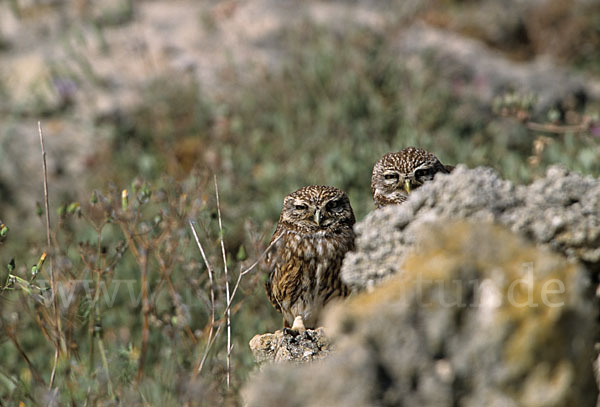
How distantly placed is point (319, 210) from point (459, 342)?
1.66 metres

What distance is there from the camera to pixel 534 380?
1.99 meters

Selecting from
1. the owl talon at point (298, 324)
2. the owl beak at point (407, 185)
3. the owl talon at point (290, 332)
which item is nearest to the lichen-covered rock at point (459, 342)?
the owl talon at point (290, 332)

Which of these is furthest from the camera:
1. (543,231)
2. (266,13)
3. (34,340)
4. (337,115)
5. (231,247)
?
(266,13)

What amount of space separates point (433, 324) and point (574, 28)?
10.3 m

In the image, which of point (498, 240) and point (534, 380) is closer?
point (534, 380)

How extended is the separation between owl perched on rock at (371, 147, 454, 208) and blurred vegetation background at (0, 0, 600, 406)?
167 cm

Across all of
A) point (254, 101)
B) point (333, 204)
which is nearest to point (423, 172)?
point (333, 204)

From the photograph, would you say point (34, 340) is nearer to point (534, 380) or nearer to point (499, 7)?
point (534, 380)

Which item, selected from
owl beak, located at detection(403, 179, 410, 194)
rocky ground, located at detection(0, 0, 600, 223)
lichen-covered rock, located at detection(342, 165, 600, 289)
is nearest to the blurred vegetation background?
rocky ground, located at detection(0, 0, 600, 223)

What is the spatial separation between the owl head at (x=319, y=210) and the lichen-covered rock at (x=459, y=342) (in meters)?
1.52

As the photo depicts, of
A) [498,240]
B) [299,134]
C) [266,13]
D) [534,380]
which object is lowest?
[299,134]

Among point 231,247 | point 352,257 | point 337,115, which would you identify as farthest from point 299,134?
point 352,257

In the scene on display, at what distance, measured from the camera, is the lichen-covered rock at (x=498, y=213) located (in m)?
2.37

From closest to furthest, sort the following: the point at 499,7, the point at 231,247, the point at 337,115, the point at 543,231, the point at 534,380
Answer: the point at 534,380
the point at 543,231
the point at 231,247
the point at 337,115
the point at 499,7
